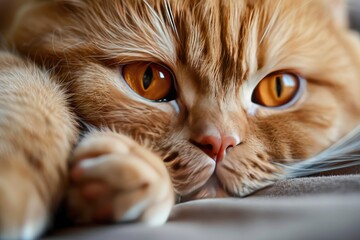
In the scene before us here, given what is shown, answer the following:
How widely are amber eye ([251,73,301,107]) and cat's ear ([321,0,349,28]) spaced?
352mm

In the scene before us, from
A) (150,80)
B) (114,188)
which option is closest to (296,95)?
(150,80)

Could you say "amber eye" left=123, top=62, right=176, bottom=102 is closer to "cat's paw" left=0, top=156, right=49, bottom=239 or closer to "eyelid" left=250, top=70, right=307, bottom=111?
"eyelid" left=250, top=70, right=307, bottom=111

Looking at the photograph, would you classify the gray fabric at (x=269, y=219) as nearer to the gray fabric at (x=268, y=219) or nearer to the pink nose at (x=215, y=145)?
the gray fabric at (x=268, y=219)

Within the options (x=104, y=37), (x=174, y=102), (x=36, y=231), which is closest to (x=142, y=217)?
(x=36, y=231)

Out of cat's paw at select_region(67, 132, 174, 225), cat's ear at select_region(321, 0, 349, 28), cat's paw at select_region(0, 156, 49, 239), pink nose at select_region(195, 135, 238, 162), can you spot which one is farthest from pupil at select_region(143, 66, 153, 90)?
cat's ear at select_region(321, 0, 349, 28)

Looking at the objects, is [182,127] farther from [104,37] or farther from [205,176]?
[104,37]

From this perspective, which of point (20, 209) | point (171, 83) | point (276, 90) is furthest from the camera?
point (276, 90)

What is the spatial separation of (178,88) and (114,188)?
1.49 ft

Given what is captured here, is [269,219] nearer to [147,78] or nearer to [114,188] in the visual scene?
[114,188]

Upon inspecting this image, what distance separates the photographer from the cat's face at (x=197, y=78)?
109 centimetres

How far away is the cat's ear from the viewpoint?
1.51 metres

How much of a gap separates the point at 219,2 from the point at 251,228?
2.21 ft

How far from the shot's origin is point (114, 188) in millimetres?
774

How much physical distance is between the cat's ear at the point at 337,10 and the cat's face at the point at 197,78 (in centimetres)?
24
